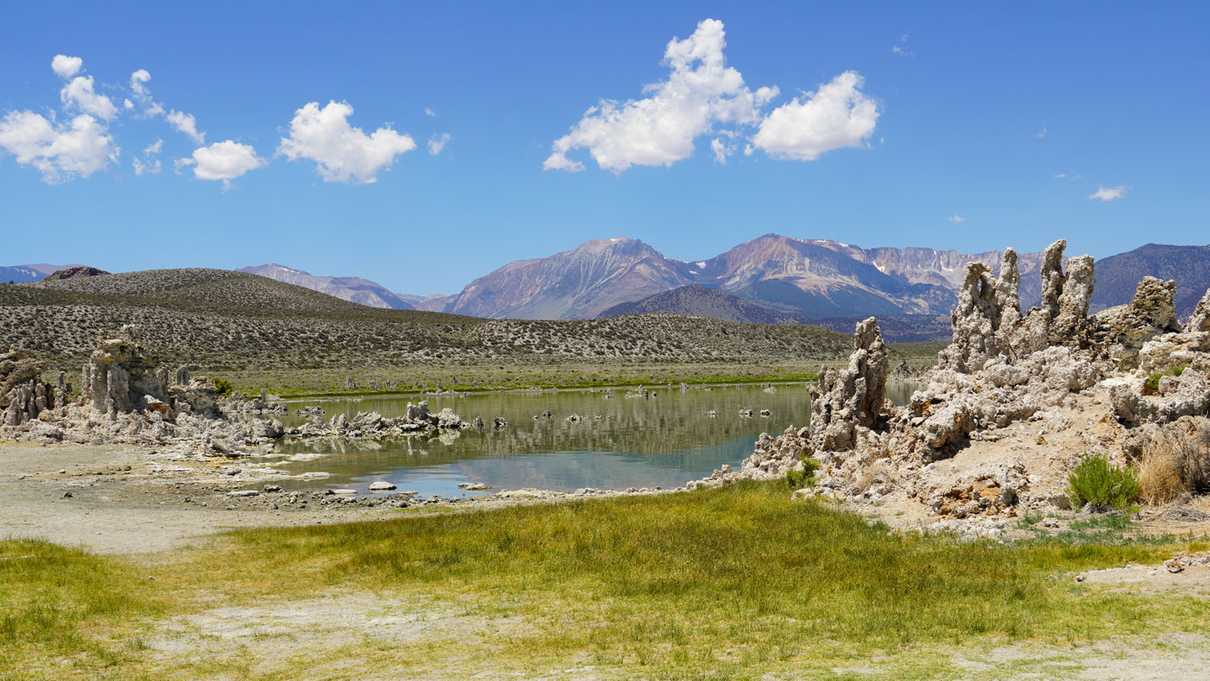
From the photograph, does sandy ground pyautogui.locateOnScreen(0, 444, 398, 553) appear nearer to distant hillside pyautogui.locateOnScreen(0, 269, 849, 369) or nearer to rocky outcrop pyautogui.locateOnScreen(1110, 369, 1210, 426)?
rocky outcrop pyautogui.locateOnScreen(1110, 369, 1210, 426)

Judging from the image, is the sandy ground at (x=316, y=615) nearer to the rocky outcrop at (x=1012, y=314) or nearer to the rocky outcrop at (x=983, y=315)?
the rocky outcrop at (x=1012, y=314)

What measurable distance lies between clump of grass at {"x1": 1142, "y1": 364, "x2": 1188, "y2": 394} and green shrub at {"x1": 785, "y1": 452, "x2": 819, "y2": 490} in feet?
31.3

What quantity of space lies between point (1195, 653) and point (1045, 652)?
1612 mm

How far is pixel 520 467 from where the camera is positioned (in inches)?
1853

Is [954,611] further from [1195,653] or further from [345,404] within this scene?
[345,404]

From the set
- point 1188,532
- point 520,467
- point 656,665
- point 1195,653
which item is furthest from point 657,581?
point 520,467

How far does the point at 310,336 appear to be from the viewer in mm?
156250

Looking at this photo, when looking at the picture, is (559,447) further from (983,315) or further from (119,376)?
(983,315)

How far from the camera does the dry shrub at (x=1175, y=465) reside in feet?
68.5

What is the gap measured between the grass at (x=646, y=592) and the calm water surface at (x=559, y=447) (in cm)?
1614

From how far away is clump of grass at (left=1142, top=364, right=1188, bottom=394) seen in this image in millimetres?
24642

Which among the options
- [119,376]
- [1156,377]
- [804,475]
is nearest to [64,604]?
[804,475]

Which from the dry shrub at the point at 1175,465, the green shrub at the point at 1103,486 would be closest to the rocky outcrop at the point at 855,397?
the green shrub at the point at 1103,486

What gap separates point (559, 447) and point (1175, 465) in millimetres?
37771
